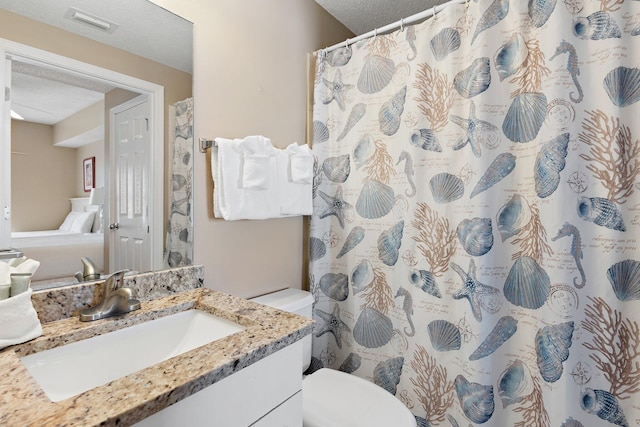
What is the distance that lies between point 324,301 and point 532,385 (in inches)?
39.8

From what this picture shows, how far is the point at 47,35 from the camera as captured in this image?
94 cm

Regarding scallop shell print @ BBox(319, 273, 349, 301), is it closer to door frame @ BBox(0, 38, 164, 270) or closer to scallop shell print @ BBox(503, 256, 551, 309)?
scallop shell print @ BBox(503, 256, 551, 309)

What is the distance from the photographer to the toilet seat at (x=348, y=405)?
117 cm

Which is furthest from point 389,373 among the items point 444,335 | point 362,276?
point 362,276

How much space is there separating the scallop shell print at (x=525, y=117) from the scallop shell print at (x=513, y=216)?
0.81 feet

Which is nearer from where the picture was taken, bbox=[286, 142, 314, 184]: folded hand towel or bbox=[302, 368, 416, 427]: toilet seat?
bbox=[302, 368, 416, 427]: toilet seat

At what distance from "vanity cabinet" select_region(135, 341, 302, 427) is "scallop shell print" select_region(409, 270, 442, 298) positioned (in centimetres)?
82

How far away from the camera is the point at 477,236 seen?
1352 mm

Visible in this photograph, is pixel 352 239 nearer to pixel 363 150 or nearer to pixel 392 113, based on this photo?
pixel 363 150

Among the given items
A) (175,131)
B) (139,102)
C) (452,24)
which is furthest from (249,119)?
(452,24)

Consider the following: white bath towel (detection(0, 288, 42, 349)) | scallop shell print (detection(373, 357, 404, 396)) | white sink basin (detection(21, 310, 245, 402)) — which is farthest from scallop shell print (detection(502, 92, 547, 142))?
white bath towel (detection(0, 288, 42, 349))

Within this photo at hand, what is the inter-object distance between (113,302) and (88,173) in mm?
415

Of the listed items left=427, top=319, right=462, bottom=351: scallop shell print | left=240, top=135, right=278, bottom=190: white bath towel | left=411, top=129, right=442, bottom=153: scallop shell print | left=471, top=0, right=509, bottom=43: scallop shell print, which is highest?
left=471, top=0, right=509, bottom=43: scallop shell print

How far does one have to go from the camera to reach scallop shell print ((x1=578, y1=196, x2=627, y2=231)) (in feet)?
3.67
